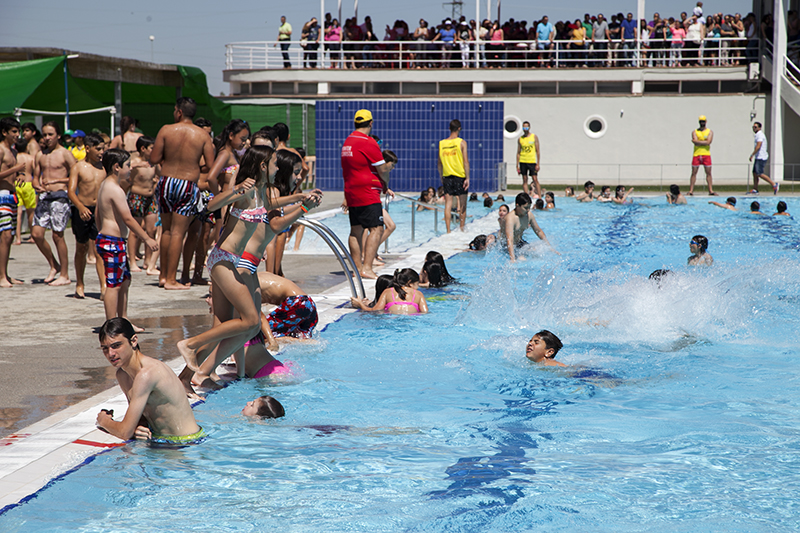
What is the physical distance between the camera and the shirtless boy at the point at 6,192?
8445mm

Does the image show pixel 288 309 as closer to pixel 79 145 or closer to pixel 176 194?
pixel 176 194

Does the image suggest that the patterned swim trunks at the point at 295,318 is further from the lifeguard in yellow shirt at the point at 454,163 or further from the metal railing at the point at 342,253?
the lifeguard in yellow shirt at the point at 454,163

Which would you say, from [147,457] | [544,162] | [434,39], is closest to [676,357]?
[147,457]

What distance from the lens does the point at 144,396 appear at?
398 centimetres

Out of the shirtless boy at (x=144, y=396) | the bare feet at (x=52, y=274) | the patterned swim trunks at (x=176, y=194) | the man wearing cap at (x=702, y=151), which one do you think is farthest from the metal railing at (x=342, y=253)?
the man wearing cap at (x=702, y=151)

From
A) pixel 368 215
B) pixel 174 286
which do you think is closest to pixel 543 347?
pixel 368 215

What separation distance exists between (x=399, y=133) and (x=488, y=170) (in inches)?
114

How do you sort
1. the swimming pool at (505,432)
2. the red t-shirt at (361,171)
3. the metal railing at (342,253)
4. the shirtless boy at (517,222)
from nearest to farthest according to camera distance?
the swimming pool at (505,432)
the metal railing at (342,253)
the red t-shirt at (361,171)
the shirtless boy at (517,222)

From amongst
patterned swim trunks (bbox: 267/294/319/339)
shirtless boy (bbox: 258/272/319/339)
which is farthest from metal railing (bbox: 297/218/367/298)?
patterned swim trunks (bbox: 267/294/319/339)

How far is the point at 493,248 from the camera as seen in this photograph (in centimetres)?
1200

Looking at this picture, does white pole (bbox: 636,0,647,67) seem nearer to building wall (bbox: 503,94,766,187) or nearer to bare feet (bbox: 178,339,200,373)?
building wall (bbox: 503,94,766,187)

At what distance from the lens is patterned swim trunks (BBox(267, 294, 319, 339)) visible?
244 inches

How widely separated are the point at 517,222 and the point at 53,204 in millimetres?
6121

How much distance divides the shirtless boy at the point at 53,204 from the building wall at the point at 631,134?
18126 millimetres
